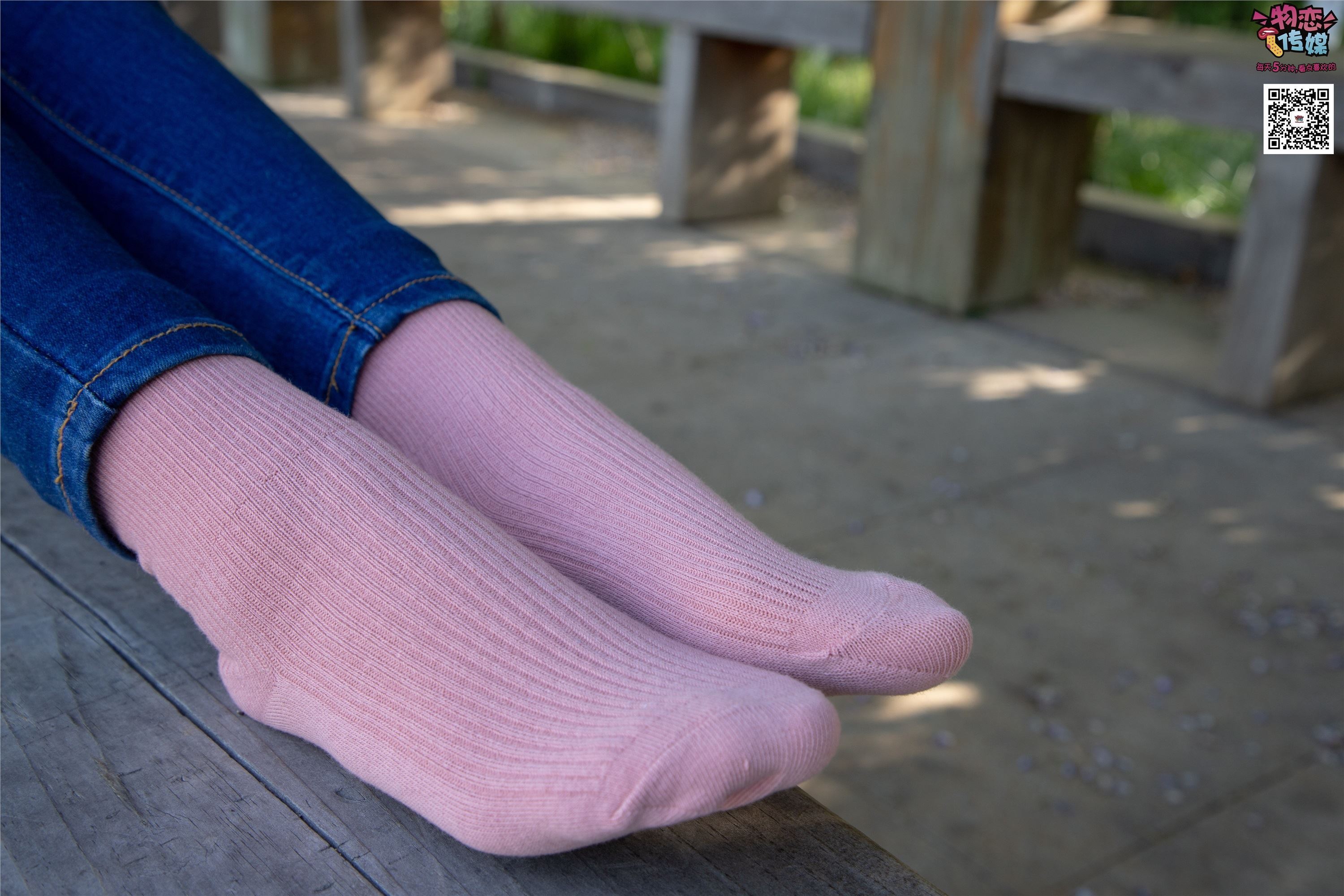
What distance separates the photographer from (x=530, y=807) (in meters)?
0.64

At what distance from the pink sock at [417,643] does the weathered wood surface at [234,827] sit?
0.07 ft

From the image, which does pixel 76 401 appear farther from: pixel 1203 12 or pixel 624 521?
pixel 1203 12

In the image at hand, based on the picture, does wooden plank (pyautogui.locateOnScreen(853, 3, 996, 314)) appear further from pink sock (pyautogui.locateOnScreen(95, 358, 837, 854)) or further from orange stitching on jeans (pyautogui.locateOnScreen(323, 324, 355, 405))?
pink sock (pyautogui.locateOnScreen(95, 358, 837, 854))

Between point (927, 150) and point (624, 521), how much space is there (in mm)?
2523

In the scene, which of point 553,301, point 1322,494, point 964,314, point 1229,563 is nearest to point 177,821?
point 1229,563

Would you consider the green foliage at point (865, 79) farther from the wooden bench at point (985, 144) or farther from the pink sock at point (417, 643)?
the pink sock at point (417, 643)

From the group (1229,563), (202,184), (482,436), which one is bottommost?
(1229,563)

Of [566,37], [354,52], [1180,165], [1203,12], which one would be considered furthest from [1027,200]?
[566,37]

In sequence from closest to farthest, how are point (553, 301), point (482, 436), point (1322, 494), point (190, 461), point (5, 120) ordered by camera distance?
point (190, 461) → point (482, 436) → point (5, 120) → point (1322, 494) → point (553, 301)

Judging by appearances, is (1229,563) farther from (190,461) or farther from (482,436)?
(190,461)

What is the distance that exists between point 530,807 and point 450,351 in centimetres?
38

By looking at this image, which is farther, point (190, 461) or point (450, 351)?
point (450, 351)

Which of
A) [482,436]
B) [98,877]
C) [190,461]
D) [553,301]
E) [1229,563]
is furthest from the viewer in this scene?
[553,301]

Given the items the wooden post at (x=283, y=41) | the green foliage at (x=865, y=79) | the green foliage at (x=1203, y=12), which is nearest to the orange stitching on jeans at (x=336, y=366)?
the green foliage at (x=865, y=79)
